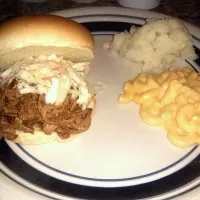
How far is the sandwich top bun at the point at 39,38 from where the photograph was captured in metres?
1.94

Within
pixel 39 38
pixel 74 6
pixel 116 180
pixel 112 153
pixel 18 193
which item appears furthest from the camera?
pixel 74 6

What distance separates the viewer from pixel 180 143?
1824mm

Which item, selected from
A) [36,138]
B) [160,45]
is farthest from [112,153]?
[160,45]

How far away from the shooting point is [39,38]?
1943 mm

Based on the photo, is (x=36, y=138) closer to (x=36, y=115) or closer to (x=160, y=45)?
(x=36, y=115)

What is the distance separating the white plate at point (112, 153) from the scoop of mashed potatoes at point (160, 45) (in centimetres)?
35

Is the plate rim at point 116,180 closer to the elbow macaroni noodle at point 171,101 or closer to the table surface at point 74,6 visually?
the elbow macaroni noodle at point 171,101

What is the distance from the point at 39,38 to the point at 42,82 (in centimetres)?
23

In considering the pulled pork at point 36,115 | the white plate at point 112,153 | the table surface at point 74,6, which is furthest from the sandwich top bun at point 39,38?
the table surface at point 74,6

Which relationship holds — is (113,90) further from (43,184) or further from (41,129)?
(43,184)

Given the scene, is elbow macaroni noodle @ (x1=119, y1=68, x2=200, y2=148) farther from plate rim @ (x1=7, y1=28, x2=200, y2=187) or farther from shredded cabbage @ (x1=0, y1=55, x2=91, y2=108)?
shredded cabbage @ (x1=0, y1=55, x2=91, y2=108)

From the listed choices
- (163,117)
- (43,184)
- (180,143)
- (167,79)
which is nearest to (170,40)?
(167,79)

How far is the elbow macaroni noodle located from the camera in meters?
1.85

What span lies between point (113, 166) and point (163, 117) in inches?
14.7
